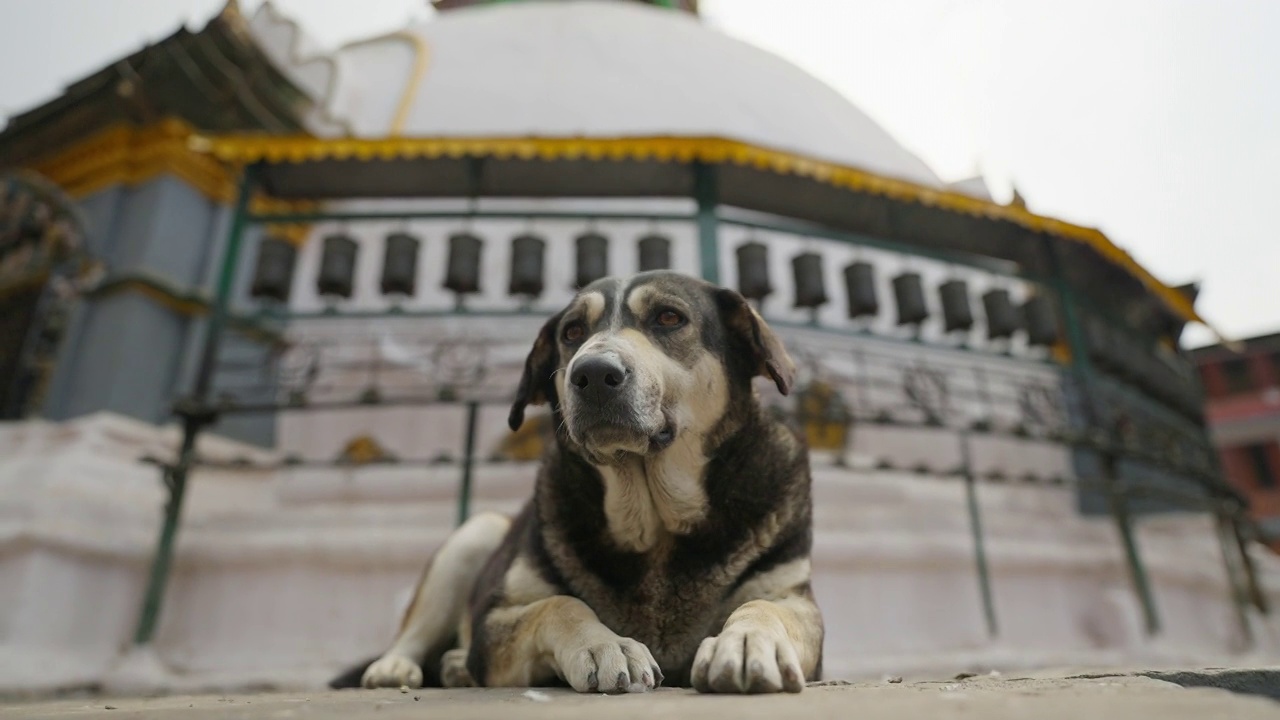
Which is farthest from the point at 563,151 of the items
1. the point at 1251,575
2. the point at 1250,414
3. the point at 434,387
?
the point at 1250,414

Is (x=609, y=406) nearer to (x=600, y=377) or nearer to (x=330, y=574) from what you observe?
(x=600, y=377)


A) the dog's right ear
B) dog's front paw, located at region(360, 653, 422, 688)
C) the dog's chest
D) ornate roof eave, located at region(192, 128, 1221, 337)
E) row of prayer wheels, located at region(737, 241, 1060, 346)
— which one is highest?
ornate roof eave, located at region(192, 128, 1221, 337)

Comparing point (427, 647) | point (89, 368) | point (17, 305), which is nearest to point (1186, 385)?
point (427, 647)

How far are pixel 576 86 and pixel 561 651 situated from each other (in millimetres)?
9611

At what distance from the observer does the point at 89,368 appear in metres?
6.33

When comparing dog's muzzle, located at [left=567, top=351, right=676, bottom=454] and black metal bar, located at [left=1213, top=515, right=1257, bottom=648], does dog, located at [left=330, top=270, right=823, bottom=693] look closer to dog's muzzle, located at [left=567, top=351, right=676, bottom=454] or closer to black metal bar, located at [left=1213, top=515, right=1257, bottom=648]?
dog's muzzle, located at [left=567, top=351, right=676, bottom=454]

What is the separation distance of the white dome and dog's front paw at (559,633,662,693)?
24.5 ft

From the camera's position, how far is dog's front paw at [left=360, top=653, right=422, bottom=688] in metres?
2.49

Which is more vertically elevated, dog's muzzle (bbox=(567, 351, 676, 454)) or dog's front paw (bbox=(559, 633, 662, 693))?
dog's muzzle (bbox=(567, 351, 676, 454))

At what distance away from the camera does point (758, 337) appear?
234 centimetres

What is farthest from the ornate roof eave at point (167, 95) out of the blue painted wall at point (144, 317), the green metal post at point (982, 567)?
the green metal post at point (982, 567)

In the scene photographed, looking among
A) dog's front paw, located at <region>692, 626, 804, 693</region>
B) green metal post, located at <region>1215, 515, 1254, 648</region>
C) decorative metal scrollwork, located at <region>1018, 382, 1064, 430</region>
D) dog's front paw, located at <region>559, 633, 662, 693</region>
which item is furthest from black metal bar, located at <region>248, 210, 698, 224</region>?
green metal post, located at <region>1215, 515, 1254, 648</region>

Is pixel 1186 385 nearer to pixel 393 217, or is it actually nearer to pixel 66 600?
pixel 393 217

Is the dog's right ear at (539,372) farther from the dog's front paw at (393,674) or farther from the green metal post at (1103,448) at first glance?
the green metal post at (1103,448)
